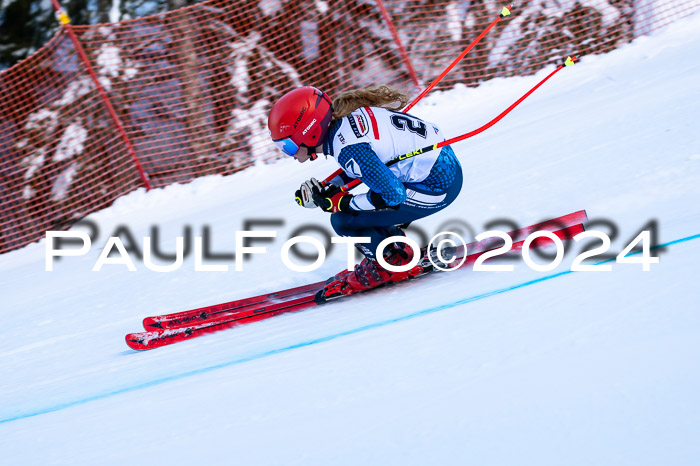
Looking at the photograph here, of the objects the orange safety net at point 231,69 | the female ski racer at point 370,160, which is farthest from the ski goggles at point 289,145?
the orange safety net at point 231,69

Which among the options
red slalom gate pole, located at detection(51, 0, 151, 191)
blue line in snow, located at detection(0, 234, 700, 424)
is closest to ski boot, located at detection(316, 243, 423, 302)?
blue line in snow, located at detection(0, 234, 700, 424)

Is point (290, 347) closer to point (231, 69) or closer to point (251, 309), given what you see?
point (251, 309)

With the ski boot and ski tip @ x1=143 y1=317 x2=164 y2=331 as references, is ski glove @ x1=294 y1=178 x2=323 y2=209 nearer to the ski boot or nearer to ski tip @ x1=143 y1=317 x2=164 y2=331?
the ski boot

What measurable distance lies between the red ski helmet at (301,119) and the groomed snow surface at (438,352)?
90 centimetres

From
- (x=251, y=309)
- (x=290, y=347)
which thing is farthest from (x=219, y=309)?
(x=290, y=347)

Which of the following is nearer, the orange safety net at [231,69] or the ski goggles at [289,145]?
the ski goggles at [289,145]

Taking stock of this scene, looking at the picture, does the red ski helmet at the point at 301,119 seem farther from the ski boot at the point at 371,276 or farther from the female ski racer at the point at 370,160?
the ski boot at the point at 371,276

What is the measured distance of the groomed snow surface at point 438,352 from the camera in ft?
5.47

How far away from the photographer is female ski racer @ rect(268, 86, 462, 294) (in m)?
3.03

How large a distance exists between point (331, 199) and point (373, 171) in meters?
0.39

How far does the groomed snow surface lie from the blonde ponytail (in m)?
0.97

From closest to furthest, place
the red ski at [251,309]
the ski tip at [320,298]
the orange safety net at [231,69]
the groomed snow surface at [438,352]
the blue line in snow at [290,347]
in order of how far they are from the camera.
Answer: the groomed snow surface at [438,352]
the blue line in snow at [290,347]
the red ski at [251,309]
the ski tip at [320,298]
the orange safety net at [231,69]

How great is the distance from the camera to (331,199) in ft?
10.8

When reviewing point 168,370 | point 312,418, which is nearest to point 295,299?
point 168,370
